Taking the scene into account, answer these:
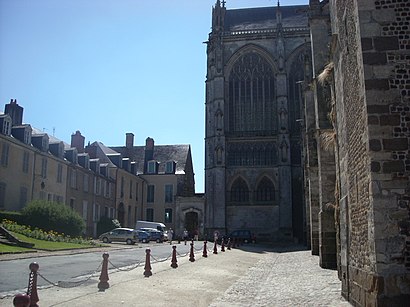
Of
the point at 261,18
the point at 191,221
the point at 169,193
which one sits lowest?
the point at 191,221

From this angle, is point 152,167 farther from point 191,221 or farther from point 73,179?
point 73,179

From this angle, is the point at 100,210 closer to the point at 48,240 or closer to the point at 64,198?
the point at 64,198

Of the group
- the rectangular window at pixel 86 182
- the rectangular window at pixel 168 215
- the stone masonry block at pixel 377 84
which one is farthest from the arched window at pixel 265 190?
the stone masonry block at pixel 377 84

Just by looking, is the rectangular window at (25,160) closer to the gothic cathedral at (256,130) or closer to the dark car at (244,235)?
the dark car at (244,235)

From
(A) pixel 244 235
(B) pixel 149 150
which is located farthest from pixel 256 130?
(B) pixel 149 150

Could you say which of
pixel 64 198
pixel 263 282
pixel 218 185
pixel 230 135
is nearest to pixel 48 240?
pixel 64 198

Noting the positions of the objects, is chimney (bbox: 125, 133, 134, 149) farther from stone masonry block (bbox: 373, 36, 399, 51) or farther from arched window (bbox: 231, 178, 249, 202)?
stone masonry block (bbox: 373, 36, 399, 51)

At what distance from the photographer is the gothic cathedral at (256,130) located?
43.6 meters

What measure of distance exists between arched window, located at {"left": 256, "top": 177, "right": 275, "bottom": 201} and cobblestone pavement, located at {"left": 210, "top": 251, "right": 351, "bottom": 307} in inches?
1175

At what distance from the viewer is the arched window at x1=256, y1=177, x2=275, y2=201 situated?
4431 cm

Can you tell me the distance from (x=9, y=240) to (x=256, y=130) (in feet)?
96.4

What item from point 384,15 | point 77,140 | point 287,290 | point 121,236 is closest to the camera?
point 384,15

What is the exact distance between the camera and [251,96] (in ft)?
153

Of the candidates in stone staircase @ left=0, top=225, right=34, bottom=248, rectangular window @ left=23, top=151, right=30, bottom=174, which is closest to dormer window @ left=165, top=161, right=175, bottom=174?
rectangular window @ left=23, top=151, right=30, bottom=174
